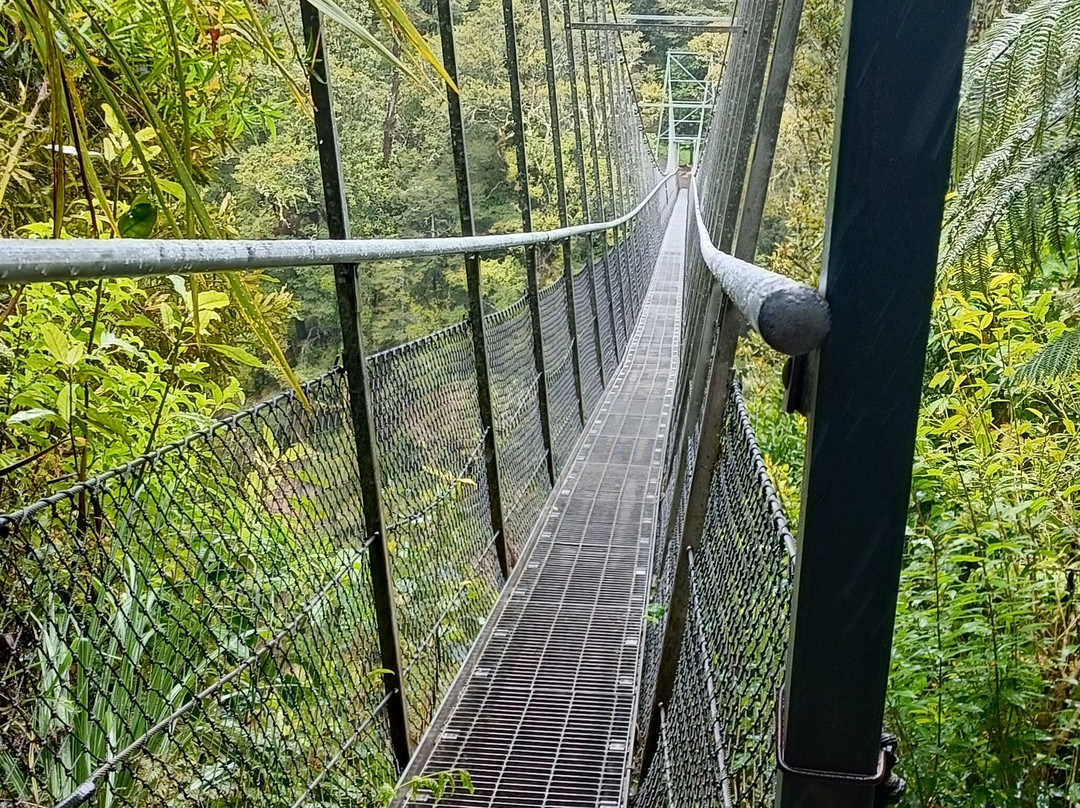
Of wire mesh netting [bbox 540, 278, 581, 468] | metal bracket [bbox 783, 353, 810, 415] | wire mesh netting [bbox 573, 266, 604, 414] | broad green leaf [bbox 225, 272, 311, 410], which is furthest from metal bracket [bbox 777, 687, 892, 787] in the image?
wire mesh netting [bbox 573, 266, 604, 414]

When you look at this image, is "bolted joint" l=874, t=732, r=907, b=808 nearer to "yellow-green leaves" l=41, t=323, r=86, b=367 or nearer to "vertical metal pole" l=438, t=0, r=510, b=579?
"yellow-green leaves" l=41, t=323, r=86, b=367

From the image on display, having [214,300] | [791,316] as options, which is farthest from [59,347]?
[791,316]

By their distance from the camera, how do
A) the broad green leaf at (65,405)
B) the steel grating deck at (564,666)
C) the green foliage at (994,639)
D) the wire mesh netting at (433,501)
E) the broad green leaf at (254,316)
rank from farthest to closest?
the steel grating deck at (564,666), the wire mesh netting at (433,501), the green foliage at (994,639), the broad green leaf at (65,405), the broad green leaf at (254,316)

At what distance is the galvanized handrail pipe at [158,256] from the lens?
0.44 metres

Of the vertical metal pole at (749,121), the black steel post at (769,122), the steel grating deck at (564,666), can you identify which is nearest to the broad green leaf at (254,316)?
the black steel post at (769,122)

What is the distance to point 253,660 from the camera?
1.13m

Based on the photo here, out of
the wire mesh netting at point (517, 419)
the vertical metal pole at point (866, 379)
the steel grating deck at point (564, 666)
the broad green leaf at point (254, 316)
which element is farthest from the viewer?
the wire mesh netting at point (517, 419)

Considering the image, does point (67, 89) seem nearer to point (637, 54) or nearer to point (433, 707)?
point (433, 707)

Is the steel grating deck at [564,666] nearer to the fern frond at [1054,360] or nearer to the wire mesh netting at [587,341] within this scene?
the wire mesh netting at [587,341]

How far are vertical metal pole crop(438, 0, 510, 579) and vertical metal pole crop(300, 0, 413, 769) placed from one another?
70 centimetres

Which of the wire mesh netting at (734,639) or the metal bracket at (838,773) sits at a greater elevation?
the metal bracket at (838,773)

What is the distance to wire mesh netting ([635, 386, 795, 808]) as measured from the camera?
752mm

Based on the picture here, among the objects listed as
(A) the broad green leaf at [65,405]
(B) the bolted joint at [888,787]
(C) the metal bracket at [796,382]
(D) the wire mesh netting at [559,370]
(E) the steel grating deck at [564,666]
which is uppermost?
(C) the metal bracket at [796,382]

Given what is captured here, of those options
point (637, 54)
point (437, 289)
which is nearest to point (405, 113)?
point (437, 289)
